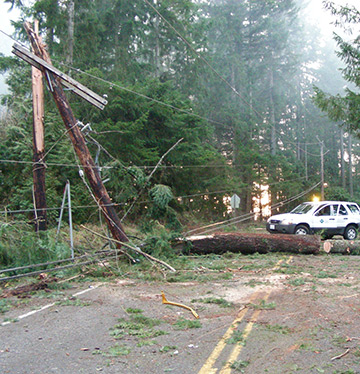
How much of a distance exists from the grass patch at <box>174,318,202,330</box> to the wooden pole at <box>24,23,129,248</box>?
6.21 m

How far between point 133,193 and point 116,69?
18260 millimetres

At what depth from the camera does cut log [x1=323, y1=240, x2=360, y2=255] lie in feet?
52.2

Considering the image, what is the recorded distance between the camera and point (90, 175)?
12.1 meters

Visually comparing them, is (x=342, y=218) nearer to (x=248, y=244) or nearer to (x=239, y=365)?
(x=248, y=244)

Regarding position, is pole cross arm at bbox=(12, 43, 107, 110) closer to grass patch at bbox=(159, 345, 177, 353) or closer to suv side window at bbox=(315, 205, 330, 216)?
grass patch at bbox=(159, 345, 177, 353)

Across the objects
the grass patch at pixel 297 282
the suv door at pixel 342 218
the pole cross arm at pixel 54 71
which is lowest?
the grass patch at pixel 297 282

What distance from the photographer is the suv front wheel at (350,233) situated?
67.4 ft

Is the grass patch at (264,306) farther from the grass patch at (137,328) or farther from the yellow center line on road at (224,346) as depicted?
the grass patch at (137,328)

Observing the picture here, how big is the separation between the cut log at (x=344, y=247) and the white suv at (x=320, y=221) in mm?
3448

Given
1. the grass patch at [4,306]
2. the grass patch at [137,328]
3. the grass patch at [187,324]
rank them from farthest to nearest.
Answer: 1. the grass patch at [4,306]
2. the grass patch at [187,324]
3. the grass patch at [137,328]

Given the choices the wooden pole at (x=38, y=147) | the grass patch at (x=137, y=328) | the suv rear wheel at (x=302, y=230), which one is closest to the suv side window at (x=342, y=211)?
the suv rear wheel at (x=302, y=230)

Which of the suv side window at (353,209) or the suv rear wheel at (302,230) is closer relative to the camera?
the suv rear wheel at (302,230)

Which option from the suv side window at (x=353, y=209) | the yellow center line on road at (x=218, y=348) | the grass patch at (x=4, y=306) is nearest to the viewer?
the yellow center line on road at (x=218, y=348)

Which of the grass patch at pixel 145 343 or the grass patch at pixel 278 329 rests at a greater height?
the grass patch at pixel 145 343
